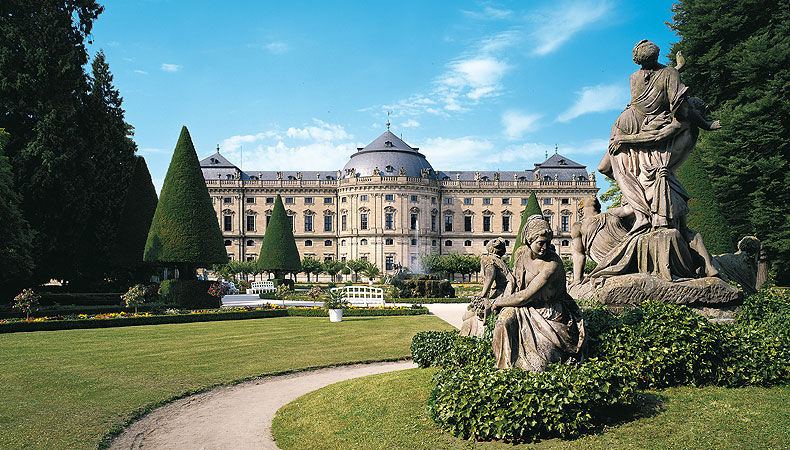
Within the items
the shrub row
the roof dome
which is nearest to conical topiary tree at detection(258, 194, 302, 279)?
the shrub row

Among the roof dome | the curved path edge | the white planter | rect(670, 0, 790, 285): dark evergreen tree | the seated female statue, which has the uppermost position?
the roof dome

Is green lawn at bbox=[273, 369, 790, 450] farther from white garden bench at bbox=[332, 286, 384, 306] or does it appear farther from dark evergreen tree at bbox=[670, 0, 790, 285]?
white garden bench at bbox=[332, 286, 384, 306]

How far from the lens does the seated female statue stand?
4.79 metres

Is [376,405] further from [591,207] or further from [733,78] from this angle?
[733,78]

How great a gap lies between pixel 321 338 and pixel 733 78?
1887 cm

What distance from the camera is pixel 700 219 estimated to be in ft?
47.5

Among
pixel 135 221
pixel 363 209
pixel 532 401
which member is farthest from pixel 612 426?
pixel 363 209

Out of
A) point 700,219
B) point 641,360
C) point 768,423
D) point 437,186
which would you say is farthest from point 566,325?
point 437,186

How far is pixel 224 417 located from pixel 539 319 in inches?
170

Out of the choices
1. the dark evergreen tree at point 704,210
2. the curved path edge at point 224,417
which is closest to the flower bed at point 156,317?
the curved path edge at point 224,417

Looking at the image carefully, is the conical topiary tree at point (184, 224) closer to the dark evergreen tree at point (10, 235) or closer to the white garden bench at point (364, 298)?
the dark evergreen tree at point (10, 235)

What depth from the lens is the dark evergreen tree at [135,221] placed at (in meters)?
22.5

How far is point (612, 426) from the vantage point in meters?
4.39

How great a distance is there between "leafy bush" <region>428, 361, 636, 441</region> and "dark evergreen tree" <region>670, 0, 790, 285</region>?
16.3 meters
